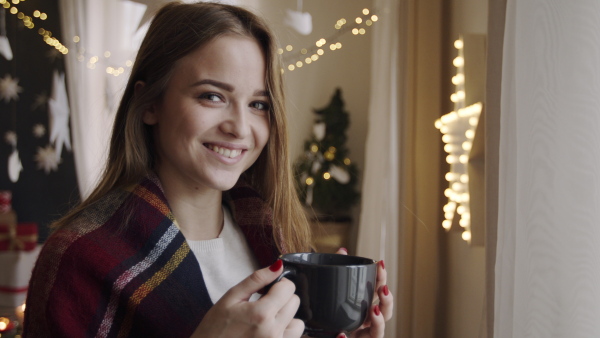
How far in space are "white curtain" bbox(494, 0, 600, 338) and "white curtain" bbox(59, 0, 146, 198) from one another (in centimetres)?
306

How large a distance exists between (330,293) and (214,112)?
393 millimetres

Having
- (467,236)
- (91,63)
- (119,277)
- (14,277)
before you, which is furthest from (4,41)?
(119,277)

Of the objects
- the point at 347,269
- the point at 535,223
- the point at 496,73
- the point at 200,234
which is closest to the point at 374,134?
the point at 496,73

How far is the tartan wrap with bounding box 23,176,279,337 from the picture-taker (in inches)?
31.9

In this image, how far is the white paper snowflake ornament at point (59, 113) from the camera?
158 inches

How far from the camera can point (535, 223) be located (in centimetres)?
127

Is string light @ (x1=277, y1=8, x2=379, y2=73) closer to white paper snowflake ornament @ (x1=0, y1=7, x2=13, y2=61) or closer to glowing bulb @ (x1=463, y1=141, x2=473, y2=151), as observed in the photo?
white paper snowflake ornament @ (x1=0, y1=7, x2=13, y2=61)

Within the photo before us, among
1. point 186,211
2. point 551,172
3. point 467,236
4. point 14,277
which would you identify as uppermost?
point 551,172

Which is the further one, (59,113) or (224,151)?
(59,113)

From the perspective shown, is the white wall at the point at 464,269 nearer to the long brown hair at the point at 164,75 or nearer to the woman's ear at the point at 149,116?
the long brown hair at the point at 164,75

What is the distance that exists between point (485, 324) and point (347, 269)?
130 centimetres

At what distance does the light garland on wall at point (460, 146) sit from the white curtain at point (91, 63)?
2.39 metres

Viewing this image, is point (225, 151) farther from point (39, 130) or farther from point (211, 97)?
point (39, 130)

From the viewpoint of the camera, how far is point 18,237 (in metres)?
3.57
